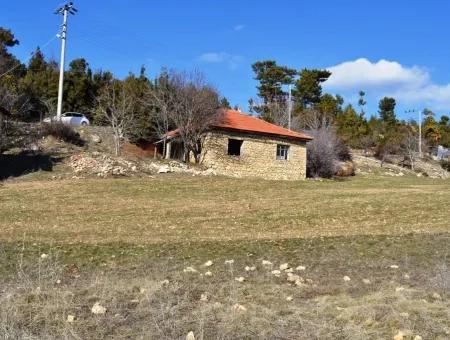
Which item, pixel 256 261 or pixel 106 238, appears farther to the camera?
pixel 106 238

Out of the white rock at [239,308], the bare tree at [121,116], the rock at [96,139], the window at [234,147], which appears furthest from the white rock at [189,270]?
the rock at [96,139]

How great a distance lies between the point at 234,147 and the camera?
37.4 meters

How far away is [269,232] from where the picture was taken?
13.9 meters

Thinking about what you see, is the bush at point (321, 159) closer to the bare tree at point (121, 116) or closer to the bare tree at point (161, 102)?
the bare tree at point (161, 102)

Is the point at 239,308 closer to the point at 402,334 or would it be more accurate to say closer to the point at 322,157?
the point at 402,334

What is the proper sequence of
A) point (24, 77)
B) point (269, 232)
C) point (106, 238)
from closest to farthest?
point (106, 238) → point (269, 232) → point (24, 77)

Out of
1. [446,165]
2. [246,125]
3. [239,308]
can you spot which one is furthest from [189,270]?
[446,165]

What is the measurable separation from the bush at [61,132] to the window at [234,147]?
10.2 meters

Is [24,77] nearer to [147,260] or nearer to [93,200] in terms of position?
[93,200]

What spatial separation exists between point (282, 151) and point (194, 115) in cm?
722

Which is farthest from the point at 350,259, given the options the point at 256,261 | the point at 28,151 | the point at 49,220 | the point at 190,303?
the point at 28,151

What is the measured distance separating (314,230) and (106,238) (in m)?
5.22

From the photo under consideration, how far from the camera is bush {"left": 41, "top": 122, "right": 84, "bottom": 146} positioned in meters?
36.4

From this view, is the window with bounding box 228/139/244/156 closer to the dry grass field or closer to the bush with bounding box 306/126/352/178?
the bush with bounding box 306/126/352/178
